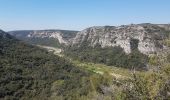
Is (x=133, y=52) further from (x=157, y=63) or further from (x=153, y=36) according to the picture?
(x=157, y=63)

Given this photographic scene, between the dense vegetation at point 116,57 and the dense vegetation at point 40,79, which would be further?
Result: the dense vegetation at point 116,57

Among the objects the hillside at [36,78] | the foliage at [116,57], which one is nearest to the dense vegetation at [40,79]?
the hillside at [36,78]

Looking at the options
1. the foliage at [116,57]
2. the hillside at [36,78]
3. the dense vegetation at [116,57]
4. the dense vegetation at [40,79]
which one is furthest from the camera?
the dense vegetation at [116,57]

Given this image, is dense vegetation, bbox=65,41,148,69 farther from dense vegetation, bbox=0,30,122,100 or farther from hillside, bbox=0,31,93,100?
dense vegetation, bbox=0,30,122,100

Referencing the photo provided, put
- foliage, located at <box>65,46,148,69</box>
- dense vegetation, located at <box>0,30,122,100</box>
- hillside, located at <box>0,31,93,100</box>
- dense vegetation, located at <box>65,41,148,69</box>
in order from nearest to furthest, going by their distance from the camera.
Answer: dense vegetation, located at <box>0,30,122,100</box>, hillside, located at <box>0,31,93,100</box>, foliage, located at <box>65,46,148,69</box>, dense vegetation, located at <box>65,41,148,69</box>

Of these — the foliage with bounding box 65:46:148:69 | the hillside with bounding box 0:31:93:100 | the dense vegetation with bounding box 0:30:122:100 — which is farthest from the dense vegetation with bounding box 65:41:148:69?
the dense vegetation with bounding box 0:30:122:100

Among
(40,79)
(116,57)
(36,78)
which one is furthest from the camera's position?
(116,57)

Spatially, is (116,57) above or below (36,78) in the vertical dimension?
below

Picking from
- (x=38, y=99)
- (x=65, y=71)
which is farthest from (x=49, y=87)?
(x=65, y=71)

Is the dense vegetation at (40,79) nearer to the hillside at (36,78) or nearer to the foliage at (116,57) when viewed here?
the hillside at (36,78)

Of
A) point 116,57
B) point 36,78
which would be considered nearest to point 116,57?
point 116,57

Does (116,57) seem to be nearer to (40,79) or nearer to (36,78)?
(40,79)
